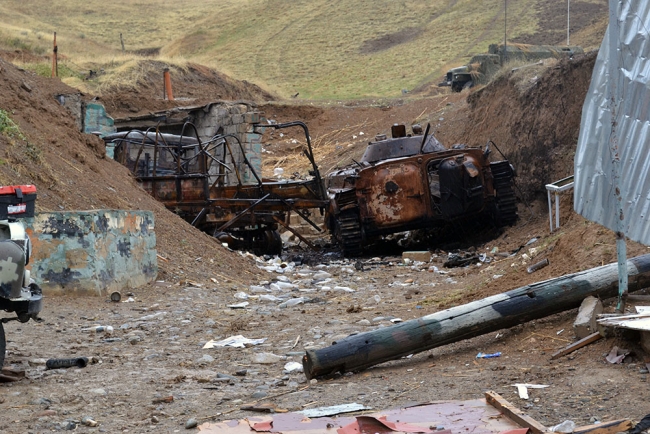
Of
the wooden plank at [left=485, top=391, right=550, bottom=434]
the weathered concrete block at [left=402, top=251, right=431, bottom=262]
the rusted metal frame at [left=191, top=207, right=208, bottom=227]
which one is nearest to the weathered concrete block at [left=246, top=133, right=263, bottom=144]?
the rusted metal frame at [left=191, top=207, right=208, bottom=227]

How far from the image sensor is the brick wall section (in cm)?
2359

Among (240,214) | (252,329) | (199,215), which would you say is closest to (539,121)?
(240,214)

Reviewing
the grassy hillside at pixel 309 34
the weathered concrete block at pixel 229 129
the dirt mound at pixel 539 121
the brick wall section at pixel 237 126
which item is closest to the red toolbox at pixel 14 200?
the dirt mound at pixel 539 121

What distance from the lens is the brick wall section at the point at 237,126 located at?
23.6 meters

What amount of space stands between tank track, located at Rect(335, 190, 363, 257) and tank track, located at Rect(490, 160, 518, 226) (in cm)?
247

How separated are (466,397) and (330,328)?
106 inches

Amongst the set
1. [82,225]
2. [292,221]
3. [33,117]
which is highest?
[33,117]

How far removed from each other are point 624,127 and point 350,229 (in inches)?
405

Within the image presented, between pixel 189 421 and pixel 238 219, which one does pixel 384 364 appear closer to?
pixel 189 421

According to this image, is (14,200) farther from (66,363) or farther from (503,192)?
(503,192)

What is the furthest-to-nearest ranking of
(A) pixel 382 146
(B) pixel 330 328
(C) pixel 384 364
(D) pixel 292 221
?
(D) pixel 292 221 < (A) pixel 382 146 < (B) pixel 330 328 < (C) pixel 384 364

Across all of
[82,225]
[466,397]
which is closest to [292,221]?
[82,225]

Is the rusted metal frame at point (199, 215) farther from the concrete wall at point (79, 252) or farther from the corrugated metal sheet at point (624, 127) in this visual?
the corrugated metal sheet at point (624, 127)

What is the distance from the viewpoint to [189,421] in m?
4.59
